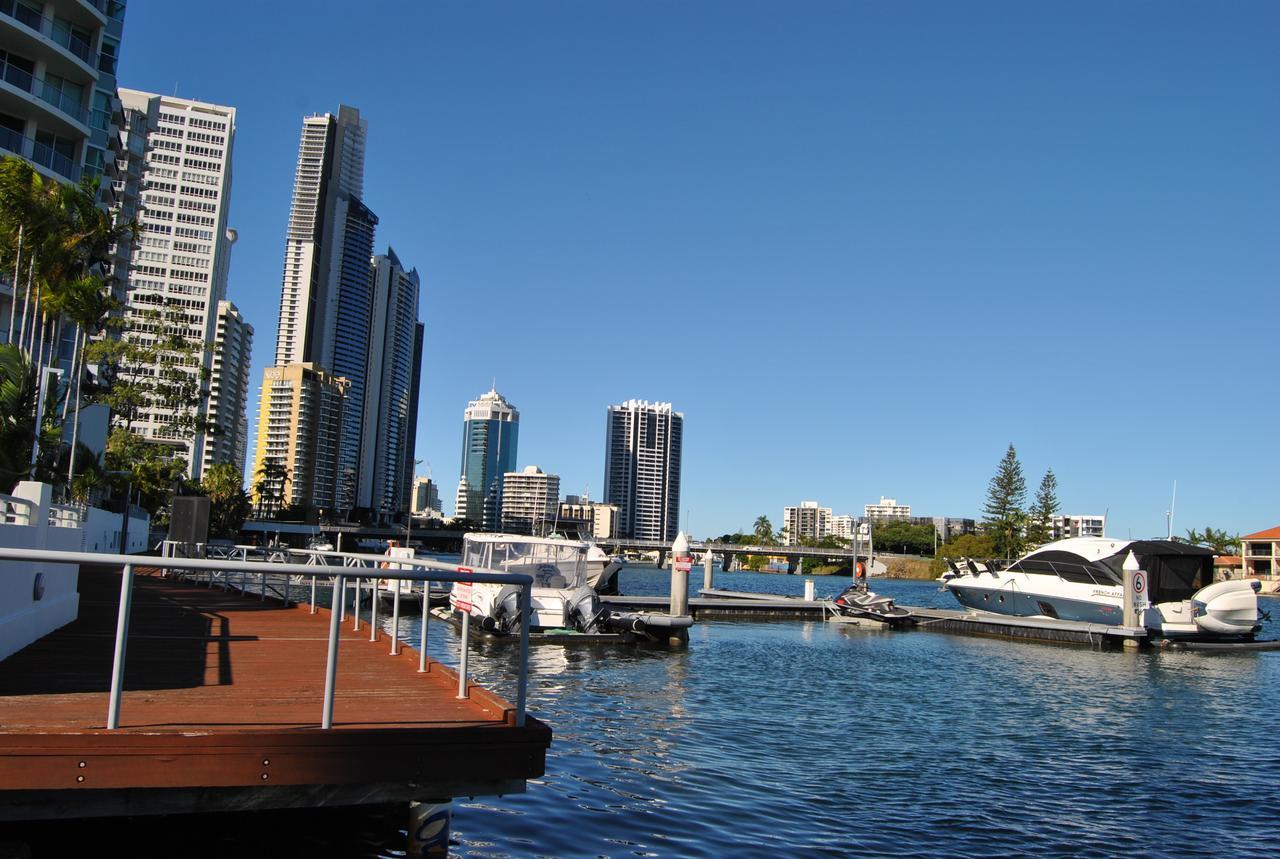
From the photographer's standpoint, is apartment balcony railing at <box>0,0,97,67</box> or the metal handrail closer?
the metal handrail

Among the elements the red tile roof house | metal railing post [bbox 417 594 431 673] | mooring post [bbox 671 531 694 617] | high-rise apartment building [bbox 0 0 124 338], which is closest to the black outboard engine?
mooring post [bbox 671 531 694 617]

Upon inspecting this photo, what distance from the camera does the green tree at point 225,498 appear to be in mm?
106062

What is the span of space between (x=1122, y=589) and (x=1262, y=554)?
4241 inches

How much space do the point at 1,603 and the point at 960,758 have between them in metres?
14.5

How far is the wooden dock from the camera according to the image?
5613mm

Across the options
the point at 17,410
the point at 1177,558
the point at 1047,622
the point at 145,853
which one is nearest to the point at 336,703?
the point at 145,853

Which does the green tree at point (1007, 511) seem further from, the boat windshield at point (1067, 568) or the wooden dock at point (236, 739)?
the wooden dock at point (236, 739)

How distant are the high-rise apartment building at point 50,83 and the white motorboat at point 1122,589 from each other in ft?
178

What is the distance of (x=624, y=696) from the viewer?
21391 millimetres

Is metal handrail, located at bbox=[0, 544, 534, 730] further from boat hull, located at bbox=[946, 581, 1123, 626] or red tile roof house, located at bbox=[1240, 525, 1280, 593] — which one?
red tile roof house, located at bbox=[1240, 525, 1280, 593]

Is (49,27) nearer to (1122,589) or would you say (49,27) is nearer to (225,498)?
(1122,589)

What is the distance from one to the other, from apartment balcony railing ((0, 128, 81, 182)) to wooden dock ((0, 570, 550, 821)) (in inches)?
1782

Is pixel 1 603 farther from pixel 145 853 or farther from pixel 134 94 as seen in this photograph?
pixel 134 94

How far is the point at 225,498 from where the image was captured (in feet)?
362
